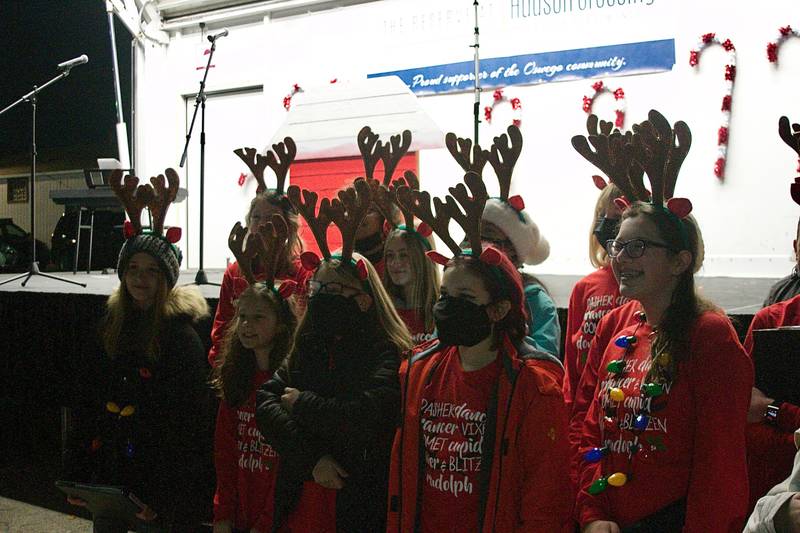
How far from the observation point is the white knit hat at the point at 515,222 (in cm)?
269

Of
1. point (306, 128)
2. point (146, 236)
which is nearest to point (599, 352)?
point (146, 236)

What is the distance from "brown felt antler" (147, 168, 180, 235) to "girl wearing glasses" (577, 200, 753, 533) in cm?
177

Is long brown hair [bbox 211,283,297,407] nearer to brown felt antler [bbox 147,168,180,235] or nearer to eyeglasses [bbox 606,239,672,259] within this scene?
brown felt antler [bbox 147,168,180,235]

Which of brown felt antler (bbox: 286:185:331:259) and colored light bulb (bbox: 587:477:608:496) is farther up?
brown felt antler (bbox: 286:185:331:259)

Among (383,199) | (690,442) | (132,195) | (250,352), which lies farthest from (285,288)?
(690,442)

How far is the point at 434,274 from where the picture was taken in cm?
265

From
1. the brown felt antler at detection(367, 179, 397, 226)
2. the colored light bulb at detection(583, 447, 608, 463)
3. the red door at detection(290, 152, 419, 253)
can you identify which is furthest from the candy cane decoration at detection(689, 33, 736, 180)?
the colored light bulb at detection(583, 447, 608, 463)

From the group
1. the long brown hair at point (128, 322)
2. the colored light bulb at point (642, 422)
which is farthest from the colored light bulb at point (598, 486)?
the long brown hair at point (128, 322)

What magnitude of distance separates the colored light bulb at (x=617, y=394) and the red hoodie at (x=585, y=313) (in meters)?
0.47

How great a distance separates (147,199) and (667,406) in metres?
2.09

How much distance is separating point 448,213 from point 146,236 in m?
1.39

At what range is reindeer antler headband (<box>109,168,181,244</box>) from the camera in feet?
9.66

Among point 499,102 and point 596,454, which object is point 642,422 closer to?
point 596,454

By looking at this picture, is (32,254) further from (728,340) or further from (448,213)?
(728,340)
